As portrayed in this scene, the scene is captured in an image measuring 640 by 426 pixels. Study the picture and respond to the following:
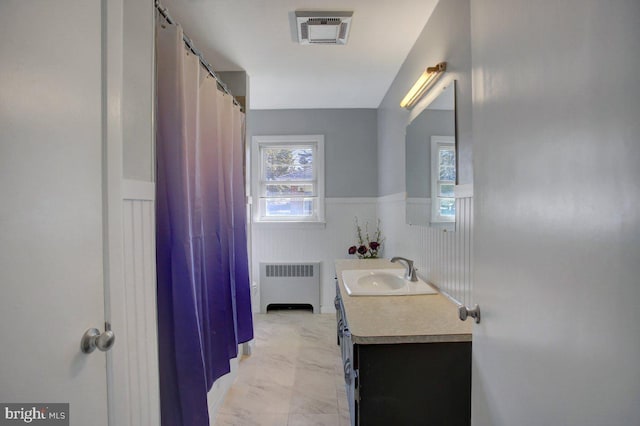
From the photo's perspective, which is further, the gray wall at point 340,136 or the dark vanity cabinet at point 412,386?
the gray wall at point 340,136

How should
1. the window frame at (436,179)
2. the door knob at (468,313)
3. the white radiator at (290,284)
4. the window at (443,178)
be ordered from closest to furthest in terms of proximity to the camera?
the door knob at (468,313) < the window at (443,178) < the window frame at (436,179) < the white radiator at (290,284)

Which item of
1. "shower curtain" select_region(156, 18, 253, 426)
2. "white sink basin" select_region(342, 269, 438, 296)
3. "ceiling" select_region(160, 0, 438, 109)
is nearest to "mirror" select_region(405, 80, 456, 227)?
"white sink basin" select_region(342, 269, 438, 296)

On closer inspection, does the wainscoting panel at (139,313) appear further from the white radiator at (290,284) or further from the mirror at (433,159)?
the white radiator at (290,284)

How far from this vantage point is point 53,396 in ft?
2.01

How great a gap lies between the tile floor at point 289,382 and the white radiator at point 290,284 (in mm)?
371

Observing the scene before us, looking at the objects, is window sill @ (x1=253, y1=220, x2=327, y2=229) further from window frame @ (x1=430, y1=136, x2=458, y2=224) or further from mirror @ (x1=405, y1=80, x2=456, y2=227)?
window frame @ (x1=430, y1=136, x2=458, y2=224)

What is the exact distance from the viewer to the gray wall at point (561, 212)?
→ 0.42 meters

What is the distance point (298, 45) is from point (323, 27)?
1.02 feet

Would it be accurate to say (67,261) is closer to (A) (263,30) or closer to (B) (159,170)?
(B) (159,170)

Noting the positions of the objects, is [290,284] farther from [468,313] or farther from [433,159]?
[468,313]

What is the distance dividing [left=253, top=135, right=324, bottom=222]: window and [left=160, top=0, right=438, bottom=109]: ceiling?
2.11 ft

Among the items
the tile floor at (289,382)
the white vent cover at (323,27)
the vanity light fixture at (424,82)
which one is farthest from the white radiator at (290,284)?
the white vent cover at (323,27)

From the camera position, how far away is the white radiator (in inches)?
140

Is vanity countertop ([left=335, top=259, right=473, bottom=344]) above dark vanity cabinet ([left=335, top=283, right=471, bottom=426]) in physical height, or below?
above
